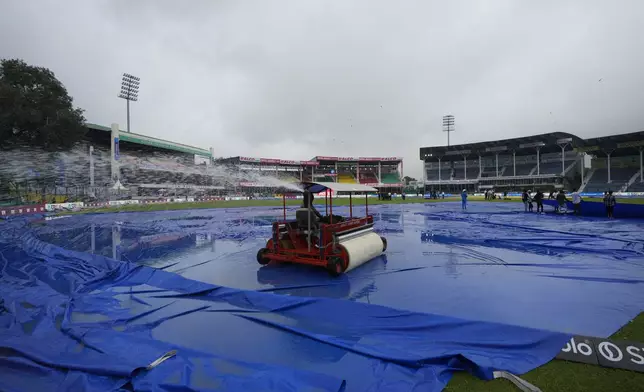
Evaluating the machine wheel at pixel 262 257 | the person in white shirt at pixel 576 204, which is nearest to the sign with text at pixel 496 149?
the person in white shirt at pixel 576 204

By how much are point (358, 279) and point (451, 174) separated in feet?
254

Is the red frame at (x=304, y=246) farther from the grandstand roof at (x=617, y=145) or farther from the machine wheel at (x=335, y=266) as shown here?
the grandstand roof at (x=617, y=145)

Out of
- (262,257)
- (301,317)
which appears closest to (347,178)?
(262,257)

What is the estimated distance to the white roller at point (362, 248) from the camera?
6.83 m

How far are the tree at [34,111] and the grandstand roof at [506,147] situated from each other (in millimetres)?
71348

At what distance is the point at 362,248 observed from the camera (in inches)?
288

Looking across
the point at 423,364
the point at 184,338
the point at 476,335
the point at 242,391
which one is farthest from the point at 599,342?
the point at 184,338

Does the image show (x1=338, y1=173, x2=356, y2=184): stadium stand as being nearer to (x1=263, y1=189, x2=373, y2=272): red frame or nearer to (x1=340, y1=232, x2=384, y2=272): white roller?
(x1=340, y1=232, x2=384, y2=272): white roller

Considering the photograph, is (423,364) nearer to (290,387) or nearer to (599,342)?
(290,387)

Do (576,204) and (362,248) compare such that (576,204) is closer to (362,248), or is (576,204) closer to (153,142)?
(362,248)

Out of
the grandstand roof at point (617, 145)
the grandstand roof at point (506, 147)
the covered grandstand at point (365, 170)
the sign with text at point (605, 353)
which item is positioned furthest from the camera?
the covered grandstand at point (365, 170)

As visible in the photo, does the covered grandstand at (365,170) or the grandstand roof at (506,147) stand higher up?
the grandstand roof at (506,147)

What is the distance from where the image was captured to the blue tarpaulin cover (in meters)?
2.91

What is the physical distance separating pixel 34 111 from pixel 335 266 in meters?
40.2
